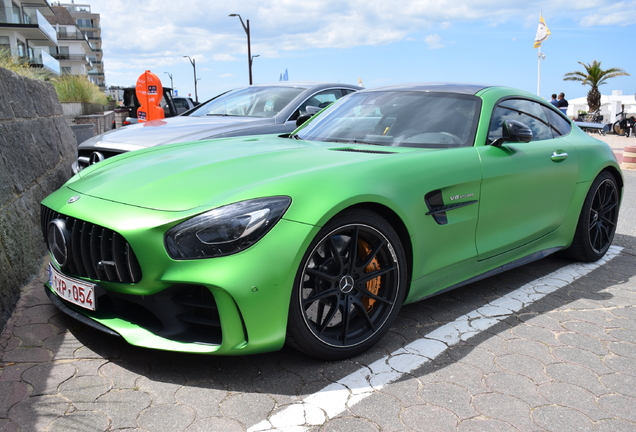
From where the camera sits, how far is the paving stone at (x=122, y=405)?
2.31 m

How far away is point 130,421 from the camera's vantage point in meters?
2.31

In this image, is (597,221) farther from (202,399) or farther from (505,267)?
(202,399)

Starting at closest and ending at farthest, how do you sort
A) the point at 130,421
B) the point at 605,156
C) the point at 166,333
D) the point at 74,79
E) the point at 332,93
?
the point at 130,421 < the point at 166,333 < the point at 605,156 < the point at 332,93 < the point at 74,79

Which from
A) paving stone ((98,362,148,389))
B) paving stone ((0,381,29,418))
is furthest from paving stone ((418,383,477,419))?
paving stone ((0,381,29,418))

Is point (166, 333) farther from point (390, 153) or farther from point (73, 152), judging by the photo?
point (73, 152)

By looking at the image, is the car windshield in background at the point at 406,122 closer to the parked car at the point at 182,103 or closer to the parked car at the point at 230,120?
the parked car at the point at 230,120

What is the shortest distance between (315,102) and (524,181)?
389cm

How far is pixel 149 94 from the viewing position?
14.5 metres

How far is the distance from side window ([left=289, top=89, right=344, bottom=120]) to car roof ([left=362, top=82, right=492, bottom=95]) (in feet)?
8.93

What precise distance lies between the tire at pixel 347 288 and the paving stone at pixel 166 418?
21.8 inches

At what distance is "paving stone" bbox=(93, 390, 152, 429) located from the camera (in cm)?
231

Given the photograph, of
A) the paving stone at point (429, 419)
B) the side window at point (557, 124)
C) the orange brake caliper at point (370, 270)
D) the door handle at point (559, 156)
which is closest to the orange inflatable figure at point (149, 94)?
the side window at point (557, 124)

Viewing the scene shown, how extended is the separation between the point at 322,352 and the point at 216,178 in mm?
977

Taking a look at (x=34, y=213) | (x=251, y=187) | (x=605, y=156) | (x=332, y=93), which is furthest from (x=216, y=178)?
(x=332, y=93)
